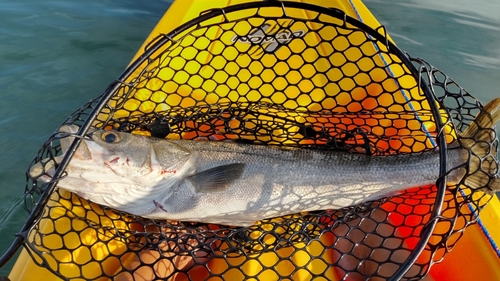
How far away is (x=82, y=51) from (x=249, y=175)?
4.60 metres

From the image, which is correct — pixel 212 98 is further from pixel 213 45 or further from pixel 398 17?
pixel 398 17

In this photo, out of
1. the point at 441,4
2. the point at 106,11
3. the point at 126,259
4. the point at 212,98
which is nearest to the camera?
the point at 126,259

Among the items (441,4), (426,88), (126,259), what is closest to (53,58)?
(126,259)

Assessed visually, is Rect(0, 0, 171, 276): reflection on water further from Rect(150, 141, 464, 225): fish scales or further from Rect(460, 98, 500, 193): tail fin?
Rect(460, 98, 500, 193): tail fin

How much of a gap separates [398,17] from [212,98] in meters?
6.26

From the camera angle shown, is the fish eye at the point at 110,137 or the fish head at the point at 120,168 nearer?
the fish head at the point at 120,168

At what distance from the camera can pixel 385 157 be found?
8.04 ft

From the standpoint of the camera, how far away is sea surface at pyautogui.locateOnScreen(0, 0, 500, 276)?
4379 millimetres

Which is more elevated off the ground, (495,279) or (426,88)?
(426,88)

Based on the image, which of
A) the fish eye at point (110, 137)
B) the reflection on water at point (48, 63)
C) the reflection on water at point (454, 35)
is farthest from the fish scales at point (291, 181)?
the reflection on water at point (454, 35)

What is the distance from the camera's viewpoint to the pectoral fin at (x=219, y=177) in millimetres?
2320

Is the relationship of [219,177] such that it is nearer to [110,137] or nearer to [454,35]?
[110,137]

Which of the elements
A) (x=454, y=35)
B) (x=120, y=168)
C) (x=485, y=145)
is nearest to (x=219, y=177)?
(x=120, y=168)

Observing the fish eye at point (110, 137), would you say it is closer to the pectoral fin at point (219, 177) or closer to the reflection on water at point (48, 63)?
the pectoral fin at point (219, 177)
